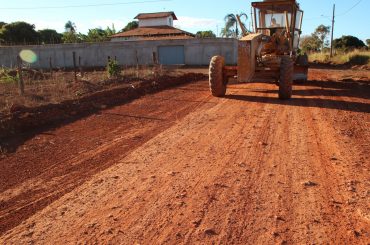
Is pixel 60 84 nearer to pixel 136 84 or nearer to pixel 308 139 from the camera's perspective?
pixel 136 84

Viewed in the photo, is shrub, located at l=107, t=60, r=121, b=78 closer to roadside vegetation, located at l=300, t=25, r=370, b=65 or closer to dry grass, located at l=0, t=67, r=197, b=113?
dry grass, located at l=0, t=67, r=197, b=113

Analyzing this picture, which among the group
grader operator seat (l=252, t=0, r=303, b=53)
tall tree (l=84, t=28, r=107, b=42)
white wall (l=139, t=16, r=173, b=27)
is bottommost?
grader operator seat (l=252, t=0, r=303, b=53)

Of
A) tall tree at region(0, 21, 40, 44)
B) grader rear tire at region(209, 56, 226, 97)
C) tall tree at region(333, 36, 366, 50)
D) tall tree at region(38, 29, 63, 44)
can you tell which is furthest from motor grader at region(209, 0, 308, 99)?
tall tree at region(38, 29, 63, 44)

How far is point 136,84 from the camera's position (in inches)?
629

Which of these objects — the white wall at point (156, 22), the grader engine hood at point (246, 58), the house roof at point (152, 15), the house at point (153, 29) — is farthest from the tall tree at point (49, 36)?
the grader engine hood at point (246, 58)

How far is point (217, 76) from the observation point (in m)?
12.8

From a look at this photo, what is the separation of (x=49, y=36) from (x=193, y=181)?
6145 cm

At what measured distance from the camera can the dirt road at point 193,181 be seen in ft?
13.6

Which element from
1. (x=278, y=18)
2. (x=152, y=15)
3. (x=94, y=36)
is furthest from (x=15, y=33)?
(x=278, y=18)

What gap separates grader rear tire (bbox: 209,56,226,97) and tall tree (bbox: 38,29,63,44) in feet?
166

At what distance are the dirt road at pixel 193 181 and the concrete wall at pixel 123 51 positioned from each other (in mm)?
24178

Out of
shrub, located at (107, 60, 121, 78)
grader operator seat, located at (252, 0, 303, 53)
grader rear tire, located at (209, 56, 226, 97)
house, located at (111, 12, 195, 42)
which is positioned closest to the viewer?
grader rear tire, located at (209, 56, 226, 97)

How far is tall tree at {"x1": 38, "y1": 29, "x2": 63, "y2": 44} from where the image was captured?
59594mm

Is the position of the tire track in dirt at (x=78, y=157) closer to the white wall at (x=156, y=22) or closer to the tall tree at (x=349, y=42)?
the white wall at (x=156, y=22)
